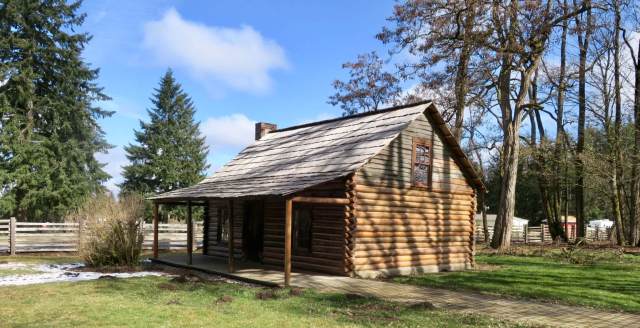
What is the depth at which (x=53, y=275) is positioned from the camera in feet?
49.0

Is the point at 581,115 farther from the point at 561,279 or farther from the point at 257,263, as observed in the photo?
the point at 257,263

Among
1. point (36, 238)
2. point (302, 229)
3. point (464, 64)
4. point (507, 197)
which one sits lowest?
point (36, 238)

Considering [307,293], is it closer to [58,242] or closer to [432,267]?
[432,267]

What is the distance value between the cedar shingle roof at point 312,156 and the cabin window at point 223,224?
1.15m

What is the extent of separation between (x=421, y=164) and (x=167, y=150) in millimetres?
31265

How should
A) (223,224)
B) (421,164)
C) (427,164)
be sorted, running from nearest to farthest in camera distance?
(421,164) < (427,164) < (223,224)

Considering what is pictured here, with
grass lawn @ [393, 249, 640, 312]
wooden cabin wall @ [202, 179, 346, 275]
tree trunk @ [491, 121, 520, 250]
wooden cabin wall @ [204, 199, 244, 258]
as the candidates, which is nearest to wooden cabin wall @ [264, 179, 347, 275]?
wooden cabin wall @ [202, 179, 346, 275]

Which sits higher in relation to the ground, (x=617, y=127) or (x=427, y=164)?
(x=617, y=127)

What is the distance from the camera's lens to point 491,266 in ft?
63.5

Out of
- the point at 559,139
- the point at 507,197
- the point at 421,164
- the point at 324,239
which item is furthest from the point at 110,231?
the point at 559,139

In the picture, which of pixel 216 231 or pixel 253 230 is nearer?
pixel 253 230

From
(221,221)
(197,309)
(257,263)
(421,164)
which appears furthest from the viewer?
(221,221)

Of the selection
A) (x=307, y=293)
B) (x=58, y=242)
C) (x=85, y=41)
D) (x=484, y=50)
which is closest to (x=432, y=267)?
(x=307, y=293)

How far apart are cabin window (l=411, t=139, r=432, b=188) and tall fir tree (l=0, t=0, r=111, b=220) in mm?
25840
